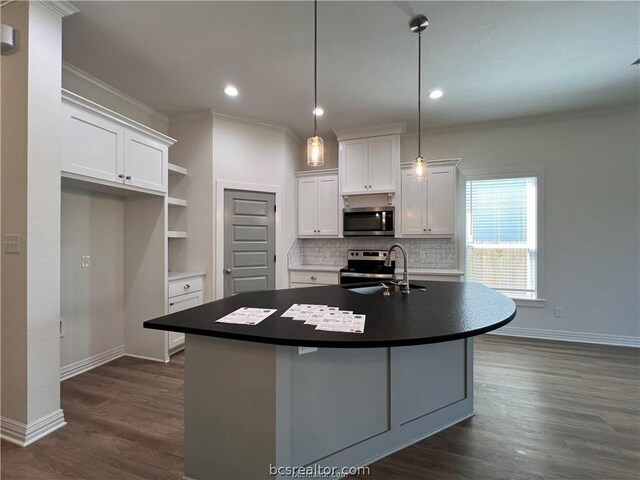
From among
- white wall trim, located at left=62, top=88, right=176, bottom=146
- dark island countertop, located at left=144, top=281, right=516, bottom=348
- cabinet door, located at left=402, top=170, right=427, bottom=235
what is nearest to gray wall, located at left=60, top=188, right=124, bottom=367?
white wall trim, located at left=62, top=88, right=176, bottom=146

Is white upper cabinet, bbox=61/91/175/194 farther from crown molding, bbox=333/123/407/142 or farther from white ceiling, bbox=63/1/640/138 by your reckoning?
crown molding, bbox=333/123/407/142

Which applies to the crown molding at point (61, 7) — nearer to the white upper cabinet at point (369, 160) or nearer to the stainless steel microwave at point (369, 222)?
the white upper cabinet at point (369, 160)

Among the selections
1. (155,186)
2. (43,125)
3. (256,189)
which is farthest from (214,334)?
(256,189)

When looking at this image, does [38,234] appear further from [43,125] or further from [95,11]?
[95,11]

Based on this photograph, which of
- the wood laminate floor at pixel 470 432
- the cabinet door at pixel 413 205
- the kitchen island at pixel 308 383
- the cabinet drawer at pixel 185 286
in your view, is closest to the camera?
the kitchen island at pixel 308 383

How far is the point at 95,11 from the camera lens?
2.07 metres

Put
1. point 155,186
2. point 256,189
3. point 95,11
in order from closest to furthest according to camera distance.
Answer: point 95,11, point 155,186, point 256,189

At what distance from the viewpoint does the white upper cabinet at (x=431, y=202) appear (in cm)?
390

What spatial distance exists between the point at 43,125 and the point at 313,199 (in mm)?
3080

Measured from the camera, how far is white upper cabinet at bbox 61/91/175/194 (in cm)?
224

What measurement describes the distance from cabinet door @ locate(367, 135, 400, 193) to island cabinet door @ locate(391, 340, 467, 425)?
250 cm

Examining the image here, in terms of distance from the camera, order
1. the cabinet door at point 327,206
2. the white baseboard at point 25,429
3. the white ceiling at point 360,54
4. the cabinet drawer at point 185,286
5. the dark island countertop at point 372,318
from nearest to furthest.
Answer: the dark island countertop at point 372,318 < the white baseboard at point 25,429 < the white ceiling at point 360,54 < the cabinet drawer at point 185,286 < the cabinet door at point 327,206

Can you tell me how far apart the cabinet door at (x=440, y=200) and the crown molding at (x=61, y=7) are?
381cm

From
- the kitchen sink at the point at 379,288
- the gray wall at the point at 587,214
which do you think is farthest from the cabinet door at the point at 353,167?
the kitchen sink at the point at 379,288
